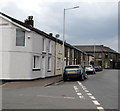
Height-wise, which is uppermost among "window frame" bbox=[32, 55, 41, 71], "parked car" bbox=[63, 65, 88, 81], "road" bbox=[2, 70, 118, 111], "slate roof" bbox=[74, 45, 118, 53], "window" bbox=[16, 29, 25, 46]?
"slate roof" bbox=[74, 45, 118, 53]

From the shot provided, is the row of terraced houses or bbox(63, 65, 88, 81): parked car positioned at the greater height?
the row of terraced houses

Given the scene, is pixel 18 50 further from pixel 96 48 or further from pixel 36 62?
pixel 96 48

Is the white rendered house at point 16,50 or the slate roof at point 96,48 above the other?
the slate roof at point 96,48

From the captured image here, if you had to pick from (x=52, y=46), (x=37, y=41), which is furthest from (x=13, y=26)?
(x=52, y=46)

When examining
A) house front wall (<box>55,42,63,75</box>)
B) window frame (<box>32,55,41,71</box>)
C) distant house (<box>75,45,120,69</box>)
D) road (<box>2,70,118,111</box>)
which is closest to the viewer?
road (<box>2,70,118,111</box>)

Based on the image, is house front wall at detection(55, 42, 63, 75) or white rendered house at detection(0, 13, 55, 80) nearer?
white rendered house at detection(0, 13, 55, 80)

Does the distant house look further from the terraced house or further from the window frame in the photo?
the terraced house

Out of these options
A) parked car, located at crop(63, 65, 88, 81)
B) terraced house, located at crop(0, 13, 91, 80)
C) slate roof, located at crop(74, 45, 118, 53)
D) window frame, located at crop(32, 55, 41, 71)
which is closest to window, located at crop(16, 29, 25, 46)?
terraced house, located at crop(0, 13, 91, 80)

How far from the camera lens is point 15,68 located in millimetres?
22375

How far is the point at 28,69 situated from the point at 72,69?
4.66 metres

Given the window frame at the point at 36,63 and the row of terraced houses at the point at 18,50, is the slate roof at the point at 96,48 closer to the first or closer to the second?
the window frame at the point at 36,63

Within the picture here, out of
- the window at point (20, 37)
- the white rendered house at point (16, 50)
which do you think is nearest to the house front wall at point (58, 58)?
the white rendered house at point (16, 50)

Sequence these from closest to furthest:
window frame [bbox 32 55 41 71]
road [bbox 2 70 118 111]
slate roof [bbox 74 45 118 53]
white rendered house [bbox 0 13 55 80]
→ 1. road [bbox 2 70 118 111]
2. white rendered house [bbox 0 13 55 80]
3. window frame [bbox 32 55 41 71]
4. slate roof [bbox 74 45 118 53]

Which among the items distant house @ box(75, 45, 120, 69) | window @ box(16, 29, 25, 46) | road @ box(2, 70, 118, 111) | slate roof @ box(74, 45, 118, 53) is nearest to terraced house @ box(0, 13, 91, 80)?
window @ box(16, 29, 25, 46)
